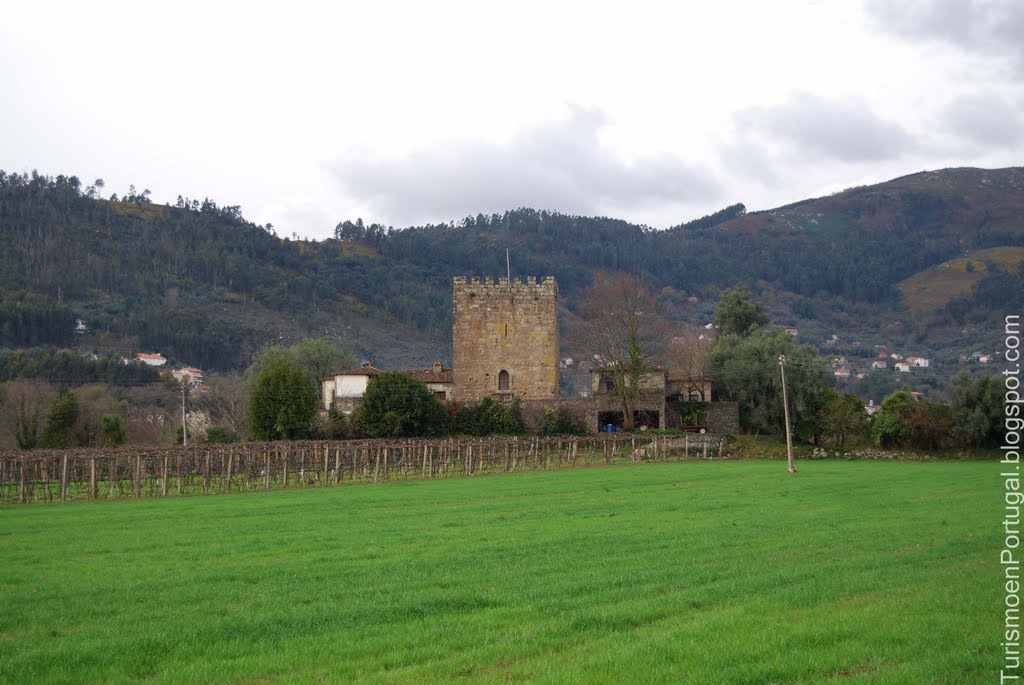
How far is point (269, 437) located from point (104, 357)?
61305 mm

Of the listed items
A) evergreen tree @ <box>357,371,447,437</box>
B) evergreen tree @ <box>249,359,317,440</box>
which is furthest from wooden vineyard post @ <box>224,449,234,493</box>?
evergreen tree @ <box>249,359,317,440</box>

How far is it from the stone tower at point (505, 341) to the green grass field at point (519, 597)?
136 ft

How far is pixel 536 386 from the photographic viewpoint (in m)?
65.2

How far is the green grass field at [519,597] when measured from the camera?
876 cm

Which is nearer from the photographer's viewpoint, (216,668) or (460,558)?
(216,668)

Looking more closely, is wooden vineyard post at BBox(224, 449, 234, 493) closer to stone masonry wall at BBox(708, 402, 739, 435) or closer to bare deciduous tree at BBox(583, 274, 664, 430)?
bare deciduous tree at BBox(583, 274, 664, 430)

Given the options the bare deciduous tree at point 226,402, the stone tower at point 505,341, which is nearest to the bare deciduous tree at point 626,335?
the stone tower at point 505,341

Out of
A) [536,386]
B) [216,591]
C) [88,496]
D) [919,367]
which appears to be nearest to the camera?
[216,591]

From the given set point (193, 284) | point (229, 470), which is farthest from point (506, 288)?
point (193, 284)

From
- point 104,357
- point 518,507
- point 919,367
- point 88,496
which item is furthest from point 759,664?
point 919,367

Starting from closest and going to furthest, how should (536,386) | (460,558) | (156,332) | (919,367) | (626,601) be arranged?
(626,601), (460,558), (536,386), (156,332), (919,367)

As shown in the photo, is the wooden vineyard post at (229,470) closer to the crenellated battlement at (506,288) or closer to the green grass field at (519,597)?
the green grass field at (519,597)

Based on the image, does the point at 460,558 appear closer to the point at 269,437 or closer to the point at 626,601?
the point at 626,601

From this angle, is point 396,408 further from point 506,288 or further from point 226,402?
point 226,402
